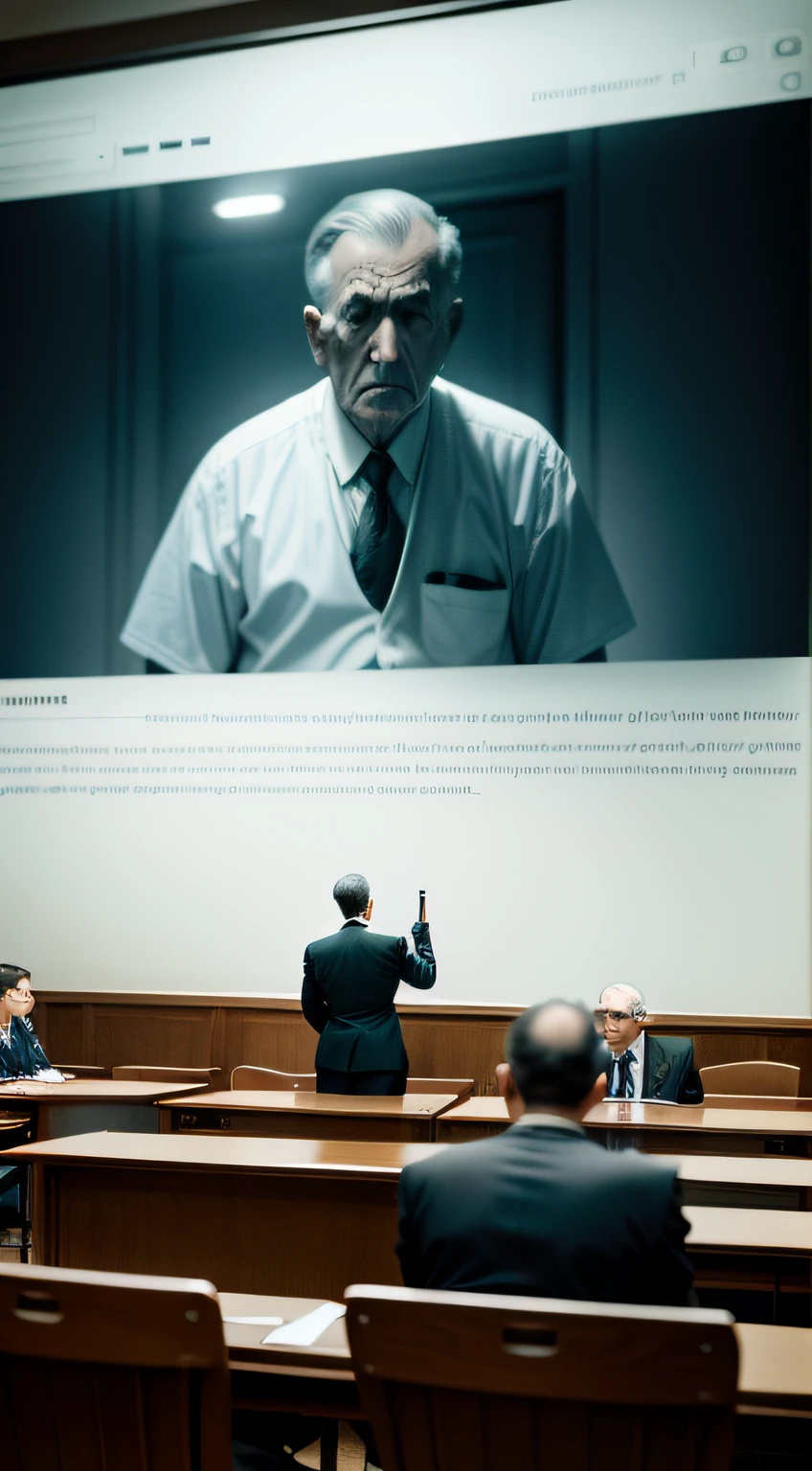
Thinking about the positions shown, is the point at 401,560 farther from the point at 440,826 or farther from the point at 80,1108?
the point at 80,1108

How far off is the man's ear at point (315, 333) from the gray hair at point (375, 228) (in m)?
0.04

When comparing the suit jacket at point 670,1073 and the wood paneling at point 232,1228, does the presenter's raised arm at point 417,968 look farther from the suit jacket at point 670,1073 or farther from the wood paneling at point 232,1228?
the wood paneling at point 232,1228

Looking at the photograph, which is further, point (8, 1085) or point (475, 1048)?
point (475, 1048)

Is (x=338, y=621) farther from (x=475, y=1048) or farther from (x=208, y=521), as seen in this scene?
(x=475, y=1048)

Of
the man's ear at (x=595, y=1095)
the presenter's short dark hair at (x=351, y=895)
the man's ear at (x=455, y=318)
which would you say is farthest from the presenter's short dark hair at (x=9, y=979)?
the man's ear at (x=595, y=1095)

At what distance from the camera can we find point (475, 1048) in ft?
20.7

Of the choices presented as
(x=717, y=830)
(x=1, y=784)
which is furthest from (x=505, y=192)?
(x=1, y=784)

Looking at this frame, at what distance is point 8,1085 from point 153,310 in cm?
402

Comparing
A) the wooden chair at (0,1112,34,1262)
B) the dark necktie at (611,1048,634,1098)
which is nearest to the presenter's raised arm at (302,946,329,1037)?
the wooden chair at (0,1112,34,1262)

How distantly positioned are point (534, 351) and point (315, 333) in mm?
1149

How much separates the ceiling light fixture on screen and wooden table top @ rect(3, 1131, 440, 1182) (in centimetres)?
498

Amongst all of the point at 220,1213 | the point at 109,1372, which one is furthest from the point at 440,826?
the point at 109,1372

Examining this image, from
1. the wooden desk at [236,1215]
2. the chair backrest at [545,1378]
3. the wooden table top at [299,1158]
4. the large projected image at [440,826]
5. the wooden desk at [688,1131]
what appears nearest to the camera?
the chair backrest at [545,1378]

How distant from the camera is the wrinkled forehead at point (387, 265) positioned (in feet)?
21.5
